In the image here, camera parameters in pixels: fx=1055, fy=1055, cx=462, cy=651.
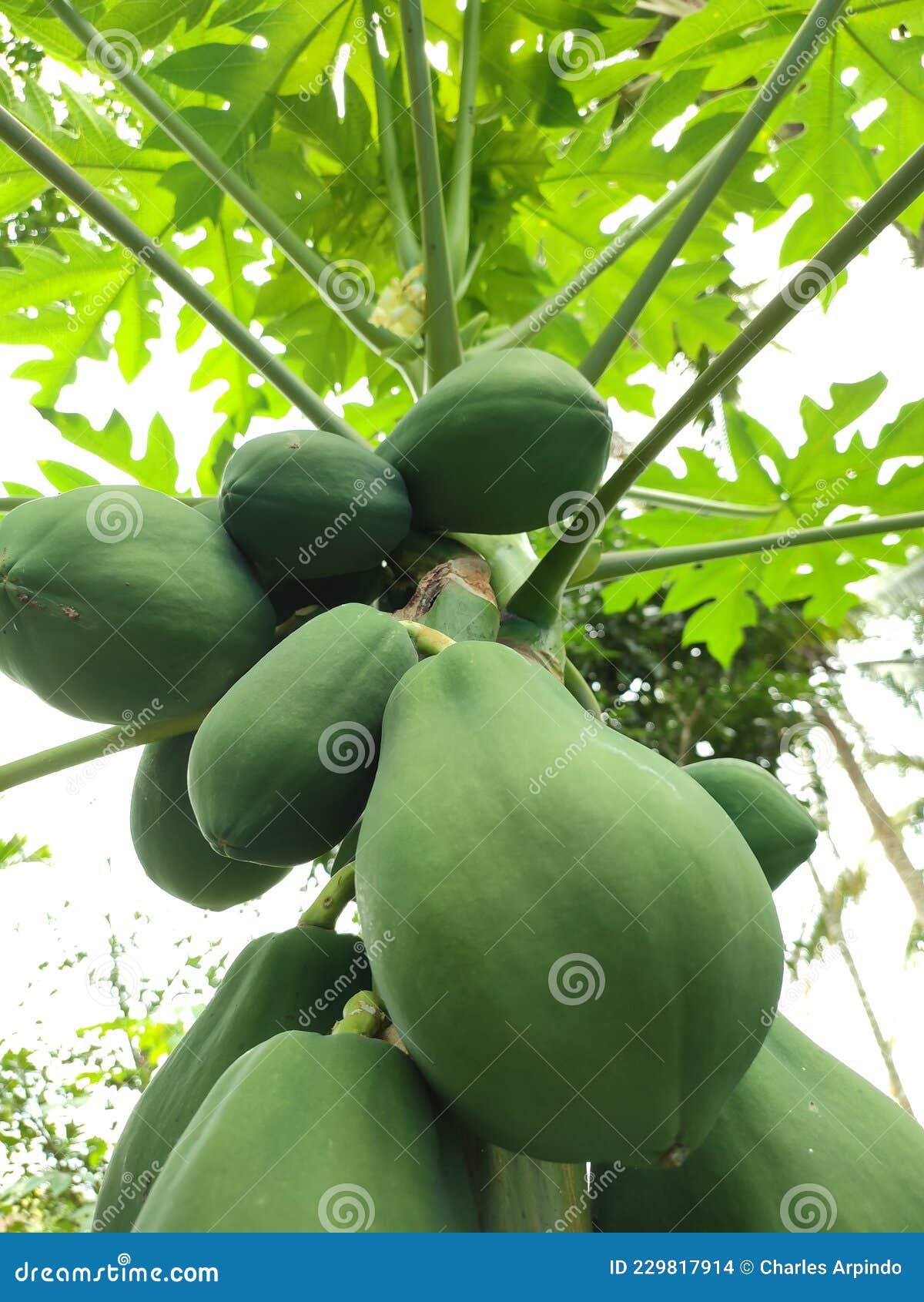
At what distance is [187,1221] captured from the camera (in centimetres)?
72

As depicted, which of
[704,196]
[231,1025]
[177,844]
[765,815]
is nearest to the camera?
[231,1025]

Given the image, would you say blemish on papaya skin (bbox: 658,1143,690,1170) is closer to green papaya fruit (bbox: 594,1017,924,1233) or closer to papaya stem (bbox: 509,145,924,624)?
green papaya fruit (bbox: 594,1017,924,1233)

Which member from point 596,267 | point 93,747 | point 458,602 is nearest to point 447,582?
point 458,602

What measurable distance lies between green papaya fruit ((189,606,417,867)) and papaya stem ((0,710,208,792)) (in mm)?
269

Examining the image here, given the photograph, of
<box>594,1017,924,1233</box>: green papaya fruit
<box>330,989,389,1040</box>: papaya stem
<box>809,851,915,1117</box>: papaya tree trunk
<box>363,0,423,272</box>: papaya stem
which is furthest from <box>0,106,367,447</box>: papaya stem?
<box>809,851,915,1117</box>: papaya tree trunk

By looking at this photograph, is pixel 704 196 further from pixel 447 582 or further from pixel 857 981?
pixel 857 981

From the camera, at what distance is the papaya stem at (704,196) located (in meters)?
1.50

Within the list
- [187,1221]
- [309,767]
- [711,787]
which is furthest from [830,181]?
[187,1221]

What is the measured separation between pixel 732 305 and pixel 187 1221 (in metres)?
2.20

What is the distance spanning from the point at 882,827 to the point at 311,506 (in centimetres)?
1136

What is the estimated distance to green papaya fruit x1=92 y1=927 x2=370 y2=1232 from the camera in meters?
0.96

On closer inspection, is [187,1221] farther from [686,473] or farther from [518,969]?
[686,473]

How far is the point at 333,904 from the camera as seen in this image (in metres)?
1.12

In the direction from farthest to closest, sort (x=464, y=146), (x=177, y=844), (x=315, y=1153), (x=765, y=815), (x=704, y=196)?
(x=464, y=146), (x=704, y=196), (x=177, y=844), (x=765, y=815), (x=315, y=1153)
